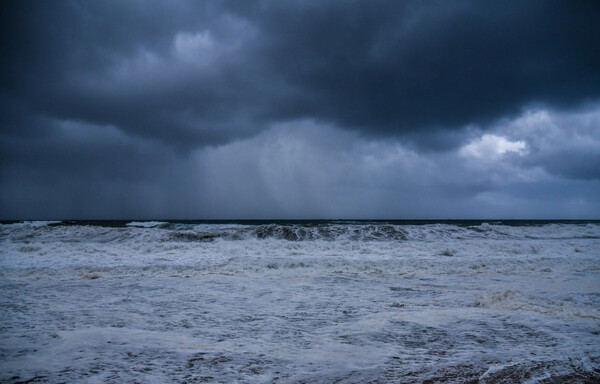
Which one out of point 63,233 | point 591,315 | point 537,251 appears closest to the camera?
point 591,315

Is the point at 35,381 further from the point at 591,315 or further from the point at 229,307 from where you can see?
the point at 591,315

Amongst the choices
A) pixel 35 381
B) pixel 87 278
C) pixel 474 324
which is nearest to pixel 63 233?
pixel 87 278

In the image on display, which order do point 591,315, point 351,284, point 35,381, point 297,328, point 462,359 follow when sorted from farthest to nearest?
point 351,284 < point 591,315 < point 297,328 < point 462,359 < point 35,381

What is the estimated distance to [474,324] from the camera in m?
4.22

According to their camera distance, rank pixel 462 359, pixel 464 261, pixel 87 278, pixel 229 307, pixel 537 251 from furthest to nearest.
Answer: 1. pixel 537 251
2. pixel 464 261
3. pixel 87 278
4. pixel 229 307
5. pixel 462 359

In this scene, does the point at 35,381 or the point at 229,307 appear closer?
the point at 35,381

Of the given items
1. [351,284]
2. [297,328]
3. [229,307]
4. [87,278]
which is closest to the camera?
[297,328]

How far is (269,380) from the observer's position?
266cm

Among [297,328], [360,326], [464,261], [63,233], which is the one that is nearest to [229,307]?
[297,328]

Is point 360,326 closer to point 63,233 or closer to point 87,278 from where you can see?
point 87,278

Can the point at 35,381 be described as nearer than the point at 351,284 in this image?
Yes

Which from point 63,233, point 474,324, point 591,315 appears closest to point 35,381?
point 474,324

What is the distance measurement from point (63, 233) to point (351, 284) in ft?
76.4

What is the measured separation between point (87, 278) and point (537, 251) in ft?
57.5
